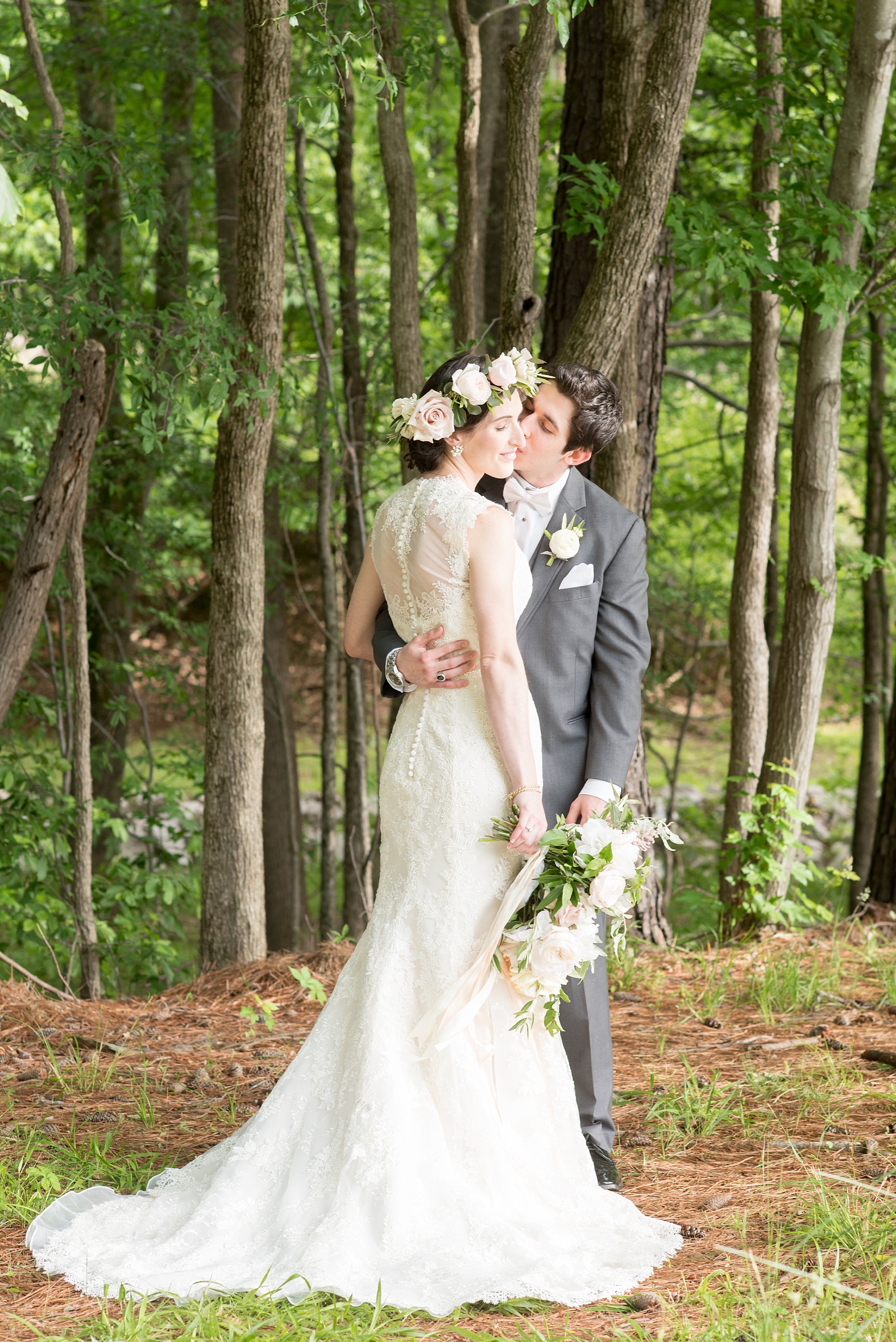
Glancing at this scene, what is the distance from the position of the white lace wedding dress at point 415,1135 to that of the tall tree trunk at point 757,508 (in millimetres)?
3312

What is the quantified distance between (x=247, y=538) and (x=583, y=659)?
6.62 feet

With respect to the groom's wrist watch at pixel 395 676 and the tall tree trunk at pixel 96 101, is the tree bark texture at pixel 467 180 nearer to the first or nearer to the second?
the tall tree trunk at pixel 96 101

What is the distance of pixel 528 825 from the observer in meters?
2.74

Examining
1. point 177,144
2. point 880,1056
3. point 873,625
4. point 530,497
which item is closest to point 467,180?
point 177,144

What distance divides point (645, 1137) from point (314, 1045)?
3.65ft

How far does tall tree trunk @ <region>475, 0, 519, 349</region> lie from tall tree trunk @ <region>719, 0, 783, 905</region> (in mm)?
1615

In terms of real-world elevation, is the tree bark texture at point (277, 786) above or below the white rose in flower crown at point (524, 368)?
below

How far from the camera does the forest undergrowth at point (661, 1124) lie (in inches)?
91.4

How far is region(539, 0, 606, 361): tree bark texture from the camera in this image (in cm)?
541

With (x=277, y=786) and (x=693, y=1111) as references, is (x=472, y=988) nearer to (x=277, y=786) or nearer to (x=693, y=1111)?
(x=693, y=1111)

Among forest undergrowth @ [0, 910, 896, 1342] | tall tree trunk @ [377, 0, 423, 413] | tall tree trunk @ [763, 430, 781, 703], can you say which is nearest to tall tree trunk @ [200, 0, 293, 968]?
forest undergrowth @ [0, 910, 896, 1342]

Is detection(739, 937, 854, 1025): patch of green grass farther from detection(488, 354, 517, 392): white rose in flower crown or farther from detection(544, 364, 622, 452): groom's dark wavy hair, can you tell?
detection(488, 354, 517, 392): white rose in flower crown

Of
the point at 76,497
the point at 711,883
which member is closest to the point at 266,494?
the point at 76,497

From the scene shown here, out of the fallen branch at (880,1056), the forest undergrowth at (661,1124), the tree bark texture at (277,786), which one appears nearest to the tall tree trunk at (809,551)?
the forest undergrowth at (661,1124)
